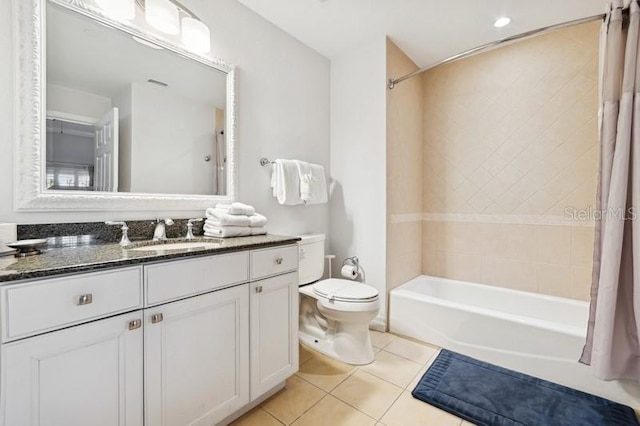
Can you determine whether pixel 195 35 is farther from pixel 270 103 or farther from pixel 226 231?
pixel 226 231

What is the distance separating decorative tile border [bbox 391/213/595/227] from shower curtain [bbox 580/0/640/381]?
0.88 metres

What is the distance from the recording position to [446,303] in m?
2.07

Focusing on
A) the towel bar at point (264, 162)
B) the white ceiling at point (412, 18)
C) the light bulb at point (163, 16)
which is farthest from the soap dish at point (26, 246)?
the white ceiling at point (412, 18)

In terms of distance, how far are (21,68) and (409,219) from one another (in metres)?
2.57

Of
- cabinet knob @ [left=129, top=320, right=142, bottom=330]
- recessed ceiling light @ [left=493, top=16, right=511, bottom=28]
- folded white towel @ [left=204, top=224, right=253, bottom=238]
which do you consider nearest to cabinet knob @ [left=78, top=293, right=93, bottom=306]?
cabinet knob @ [left=129, top=320, right=142, bottom=330]

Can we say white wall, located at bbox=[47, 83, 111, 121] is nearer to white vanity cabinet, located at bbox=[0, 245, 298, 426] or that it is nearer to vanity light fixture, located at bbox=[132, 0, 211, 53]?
vanity light fixture, located at bbox=[132, 0, 211, 53]

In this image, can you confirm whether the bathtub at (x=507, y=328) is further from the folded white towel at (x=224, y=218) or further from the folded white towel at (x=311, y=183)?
the folded white towel at (x=224, y=218)

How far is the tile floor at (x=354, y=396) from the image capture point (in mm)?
1390

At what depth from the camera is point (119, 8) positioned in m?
1.36

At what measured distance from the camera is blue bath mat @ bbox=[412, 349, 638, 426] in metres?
1.37

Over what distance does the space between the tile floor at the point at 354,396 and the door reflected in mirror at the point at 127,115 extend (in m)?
1.23

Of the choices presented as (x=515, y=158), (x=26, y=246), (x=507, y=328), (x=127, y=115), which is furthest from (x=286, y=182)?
(x=515, y=158)

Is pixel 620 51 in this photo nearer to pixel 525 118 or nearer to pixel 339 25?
pixel 525 118

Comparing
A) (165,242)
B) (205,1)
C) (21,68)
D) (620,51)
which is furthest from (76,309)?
(620,51)
